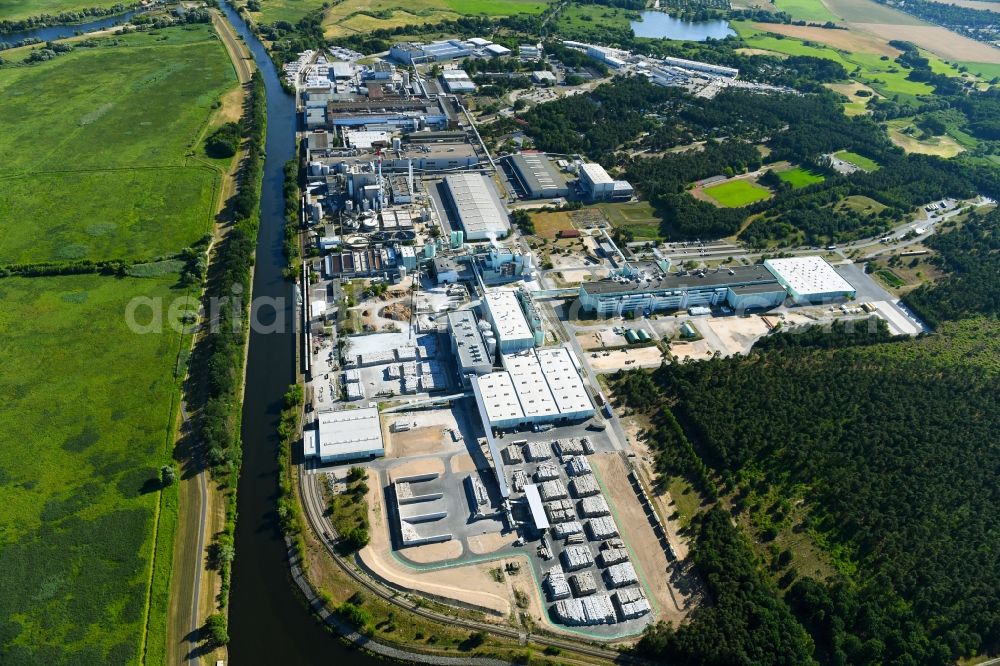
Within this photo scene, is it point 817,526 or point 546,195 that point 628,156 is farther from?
point 817,526

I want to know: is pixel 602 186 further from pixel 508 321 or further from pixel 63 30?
pixel 63 30

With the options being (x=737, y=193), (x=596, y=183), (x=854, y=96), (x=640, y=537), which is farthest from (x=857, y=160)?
(x=640, y=537)

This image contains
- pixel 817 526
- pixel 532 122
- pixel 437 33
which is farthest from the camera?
pixel 437 33

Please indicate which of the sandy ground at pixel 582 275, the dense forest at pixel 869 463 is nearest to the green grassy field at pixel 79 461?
the dense forest at pixel 869 463

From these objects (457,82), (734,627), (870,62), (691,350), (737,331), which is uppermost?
(870,62)

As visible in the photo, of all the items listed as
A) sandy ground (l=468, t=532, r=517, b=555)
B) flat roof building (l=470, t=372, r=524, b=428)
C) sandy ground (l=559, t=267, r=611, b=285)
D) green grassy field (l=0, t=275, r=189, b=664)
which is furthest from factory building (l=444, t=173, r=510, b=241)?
sandy ground (l=468, t=532, r=517, b=555)

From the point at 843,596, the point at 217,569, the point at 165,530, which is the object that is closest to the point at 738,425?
the point at 843,596
